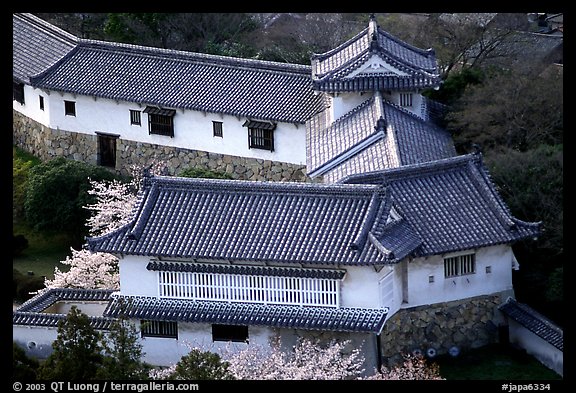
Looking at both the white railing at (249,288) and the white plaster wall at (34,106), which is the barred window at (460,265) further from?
the white plaster wall at (34,106)

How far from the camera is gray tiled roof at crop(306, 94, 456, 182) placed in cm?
4431

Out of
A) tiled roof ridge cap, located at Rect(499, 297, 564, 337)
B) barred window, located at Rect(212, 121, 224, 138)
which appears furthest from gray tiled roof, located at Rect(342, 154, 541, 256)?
barred window, located at Rect(212, 121, 224, 138)

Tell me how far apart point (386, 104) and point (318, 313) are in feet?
37.7

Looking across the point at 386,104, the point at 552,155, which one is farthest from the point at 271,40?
the point at 552,155

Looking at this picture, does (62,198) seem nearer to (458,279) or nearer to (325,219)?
(325,219)

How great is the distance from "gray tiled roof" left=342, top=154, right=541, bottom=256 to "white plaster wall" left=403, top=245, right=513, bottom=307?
564 mm

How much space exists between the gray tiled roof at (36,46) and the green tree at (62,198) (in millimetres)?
7158

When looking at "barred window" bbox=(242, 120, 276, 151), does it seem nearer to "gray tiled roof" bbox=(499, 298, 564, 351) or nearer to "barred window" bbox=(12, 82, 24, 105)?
"barred window" bbox=(12, 82, 24, 105)

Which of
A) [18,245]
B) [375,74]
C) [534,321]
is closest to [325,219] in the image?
[534,321]

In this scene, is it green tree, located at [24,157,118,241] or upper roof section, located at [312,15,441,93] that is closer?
green tree, located at [24,157,118,241]

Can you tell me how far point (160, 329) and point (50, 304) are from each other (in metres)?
3.63

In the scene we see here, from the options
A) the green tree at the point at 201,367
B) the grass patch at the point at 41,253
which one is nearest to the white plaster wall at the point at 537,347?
the green tree at the point at 201,367

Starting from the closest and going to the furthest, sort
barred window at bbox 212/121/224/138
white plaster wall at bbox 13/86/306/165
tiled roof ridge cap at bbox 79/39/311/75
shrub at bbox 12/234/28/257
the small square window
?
shrub at bbox 12/234/28/257, white plaster wall at bbox 13/86/306/165, tiled roof ridge cap at bbox 79/39/311/75, barred window at bbox 212/121/224/138, the small square window

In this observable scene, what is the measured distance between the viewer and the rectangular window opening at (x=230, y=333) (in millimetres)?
38938
